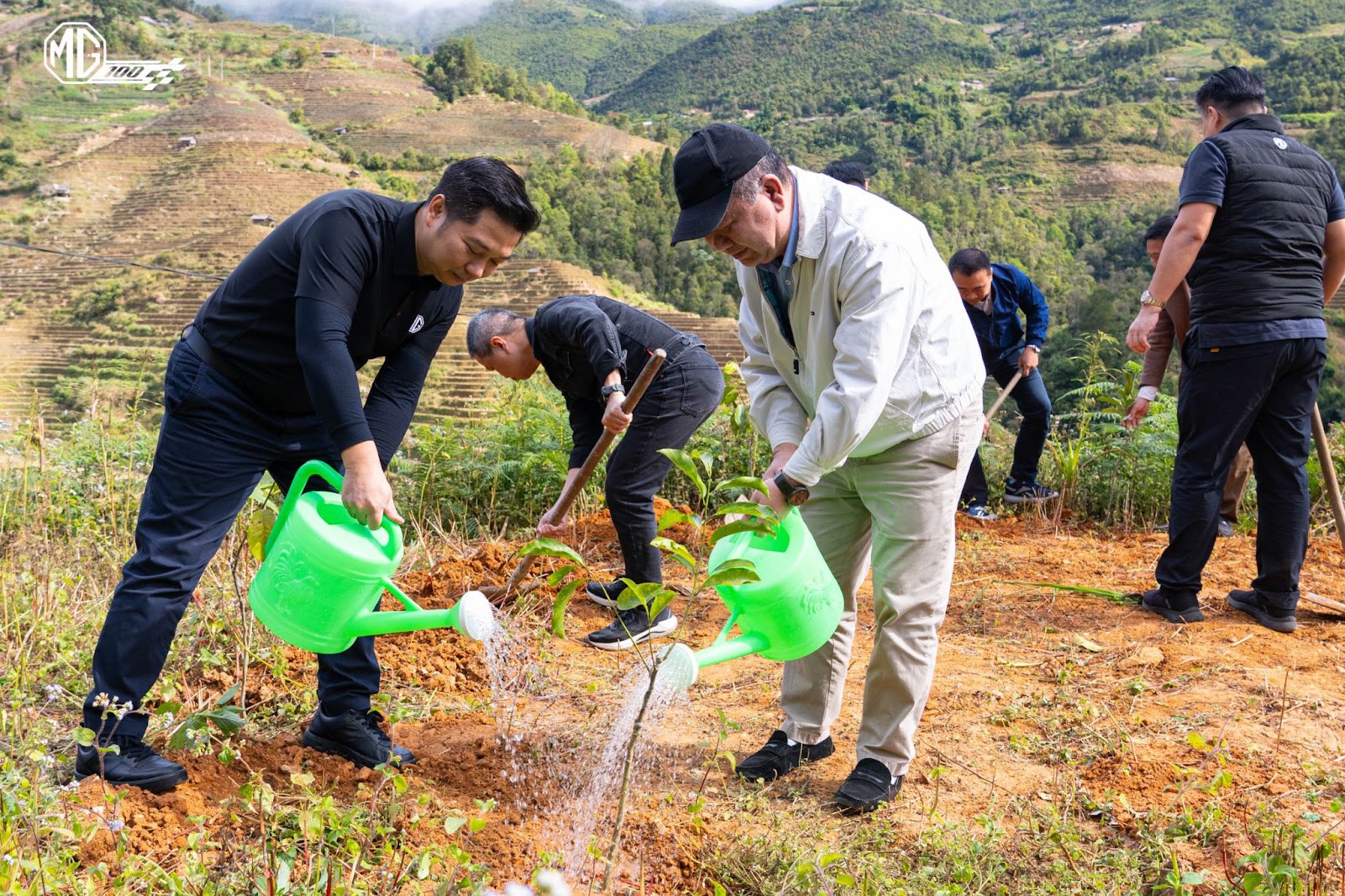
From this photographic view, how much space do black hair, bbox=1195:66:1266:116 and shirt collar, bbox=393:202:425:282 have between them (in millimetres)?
2660

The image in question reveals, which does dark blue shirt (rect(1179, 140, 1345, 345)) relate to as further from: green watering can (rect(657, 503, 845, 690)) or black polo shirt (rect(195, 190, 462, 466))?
black polo shirt (rect(195, 190, 462, 466))

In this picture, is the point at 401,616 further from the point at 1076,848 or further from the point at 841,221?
the point at 1076,848

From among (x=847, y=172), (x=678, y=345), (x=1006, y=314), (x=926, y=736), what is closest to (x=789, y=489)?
(x=926, y=736)

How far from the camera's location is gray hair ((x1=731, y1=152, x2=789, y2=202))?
6.32 ft

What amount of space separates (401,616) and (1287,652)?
2.84 meters

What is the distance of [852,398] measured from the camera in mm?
1964

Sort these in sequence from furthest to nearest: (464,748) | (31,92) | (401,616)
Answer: (31,92), (464,748), (401,616)

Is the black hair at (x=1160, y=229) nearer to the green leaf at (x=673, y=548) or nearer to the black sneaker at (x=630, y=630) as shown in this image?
the black sneaker at (x=630, y=630)

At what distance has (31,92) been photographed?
68.0 m

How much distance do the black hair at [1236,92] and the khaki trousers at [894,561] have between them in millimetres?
1901

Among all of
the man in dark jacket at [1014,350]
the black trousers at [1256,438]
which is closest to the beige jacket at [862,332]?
the black trousers at [1256,438]

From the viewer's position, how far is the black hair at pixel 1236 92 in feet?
11.0

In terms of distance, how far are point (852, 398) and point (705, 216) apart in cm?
44

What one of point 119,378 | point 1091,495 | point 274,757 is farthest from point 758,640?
point 119,378
